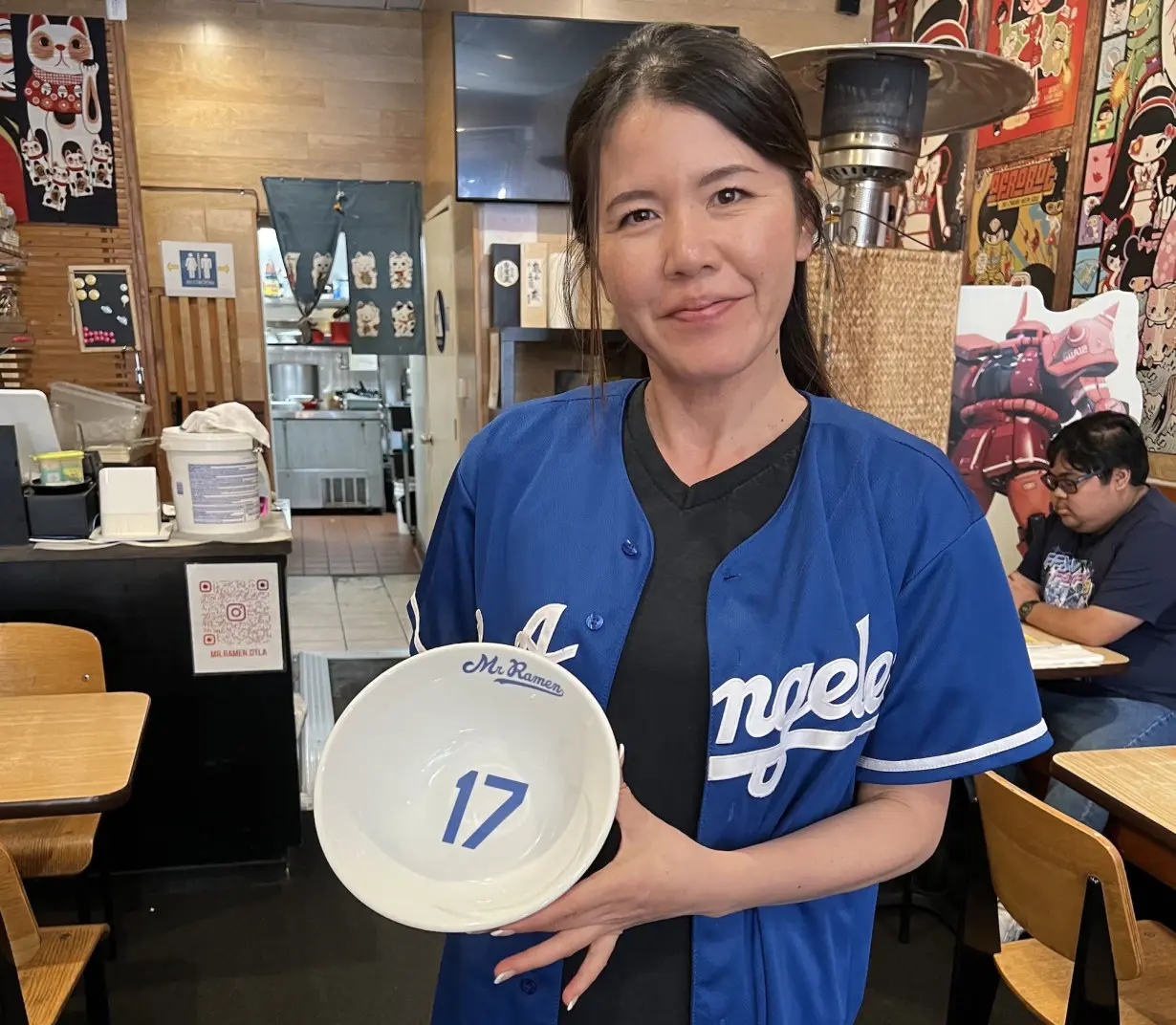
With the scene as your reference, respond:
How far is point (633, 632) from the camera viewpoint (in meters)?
0.82

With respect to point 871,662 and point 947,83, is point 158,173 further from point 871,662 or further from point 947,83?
point 871,662

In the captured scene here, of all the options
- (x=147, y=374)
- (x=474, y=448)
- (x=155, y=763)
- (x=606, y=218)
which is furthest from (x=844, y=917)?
(x=147, y=374)

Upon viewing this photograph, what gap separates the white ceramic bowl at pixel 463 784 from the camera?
694 millimetres

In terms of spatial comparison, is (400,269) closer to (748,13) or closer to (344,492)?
(748,13)

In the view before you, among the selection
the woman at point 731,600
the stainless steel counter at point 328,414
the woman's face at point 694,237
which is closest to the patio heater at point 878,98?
the woman at point 731,600

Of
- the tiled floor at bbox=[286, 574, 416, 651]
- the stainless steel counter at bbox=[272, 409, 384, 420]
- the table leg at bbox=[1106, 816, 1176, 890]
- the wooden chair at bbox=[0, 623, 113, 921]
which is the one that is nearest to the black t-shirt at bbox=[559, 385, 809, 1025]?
the table leg at bbox=[1106, 816, 1176, 890]

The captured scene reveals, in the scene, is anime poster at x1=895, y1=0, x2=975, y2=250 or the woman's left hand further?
anime poster at x1=895, y1=0, x2=975, y2=250

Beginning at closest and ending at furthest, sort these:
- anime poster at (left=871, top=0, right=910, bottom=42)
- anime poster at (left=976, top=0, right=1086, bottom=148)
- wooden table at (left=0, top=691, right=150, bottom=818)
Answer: wooden table at (left=0, top=691, right=150, bottom=818)
anime poster at (left=976, top=0, right=1086, bottom=148)
anime poster at (left=871, top=0, right=910, bottom=42)

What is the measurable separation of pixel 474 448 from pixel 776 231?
390 mm

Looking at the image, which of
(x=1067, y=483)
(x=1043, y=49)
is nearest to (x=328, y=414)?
(x=1043, y=49)

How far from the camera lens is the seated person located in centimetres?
247

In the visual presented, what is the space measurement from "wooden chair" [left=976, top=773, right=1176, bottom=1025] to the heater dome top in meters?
1.27

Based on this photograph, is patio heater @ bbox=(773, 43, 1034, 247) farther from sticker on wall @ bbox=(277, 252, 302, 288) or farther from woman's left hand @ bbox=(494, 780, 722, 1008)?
sticker on wall @ bbox=(277, 252, 302, 288)

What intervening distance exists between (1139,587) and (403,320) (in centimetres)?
435
